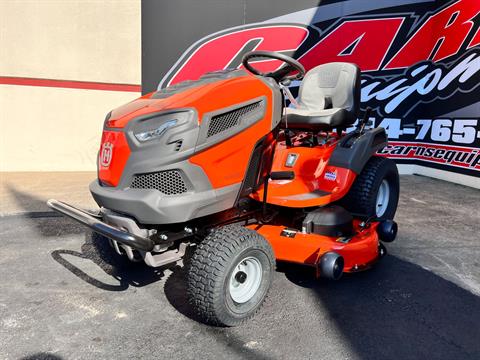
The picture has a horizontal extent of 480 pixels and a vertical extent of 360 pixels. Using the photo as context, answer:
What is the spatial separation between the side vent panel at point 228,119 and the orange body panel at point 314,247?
2.69 feet

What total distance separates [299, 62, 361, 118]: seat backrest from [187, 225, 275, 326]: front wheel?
164 centimetres

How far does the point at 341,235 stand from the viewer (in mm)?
2742

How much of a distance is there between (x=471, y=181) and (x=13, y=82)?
7.15m

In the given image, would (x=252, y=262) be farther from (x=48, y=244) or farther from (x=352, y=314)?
(x=48, y=244)

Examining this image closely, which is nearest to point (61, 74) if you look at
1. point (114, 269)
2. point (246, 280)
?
point (114, 269)

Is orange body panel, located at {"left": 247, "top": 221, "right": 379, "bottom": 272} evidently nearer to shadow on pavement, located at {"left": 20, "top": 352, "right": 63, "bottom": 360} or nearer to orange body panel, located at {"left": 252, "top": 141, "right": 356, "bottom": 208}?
orange body panel, located at {"left": 252, "top": 141, "right": 356, "bottom": 208}

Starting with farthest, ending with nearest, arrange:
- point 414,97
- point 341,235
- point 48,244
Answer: point 414,97 → point 48,244 → point 341,235

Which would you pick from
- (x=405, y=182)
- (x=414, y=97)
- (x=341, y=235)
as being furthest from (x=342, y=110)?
(x=414, y=97)

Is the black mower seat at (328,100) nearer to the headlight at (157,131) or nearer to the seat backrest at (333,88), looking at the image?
the seat backrest at (333,88)

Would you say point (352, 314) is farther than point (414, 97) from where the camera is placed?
No

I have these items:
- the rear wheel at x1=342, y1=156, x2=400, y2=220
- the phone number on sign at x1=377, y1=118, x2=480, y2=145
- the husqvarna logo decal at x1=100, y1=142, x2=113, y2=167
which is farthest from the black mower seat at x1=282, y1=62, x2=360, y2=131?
the phone number on sign at x1=377, y1=118, x2=480, y2=145

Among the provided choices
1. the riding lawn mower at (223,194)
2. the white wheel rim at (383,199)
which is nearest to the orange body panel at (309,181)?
the riding lawn mower at (223,194)

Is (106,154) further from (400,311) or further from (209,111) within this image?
(400,311)

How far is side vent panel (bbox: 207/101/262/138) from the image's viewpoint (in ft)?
7.07
